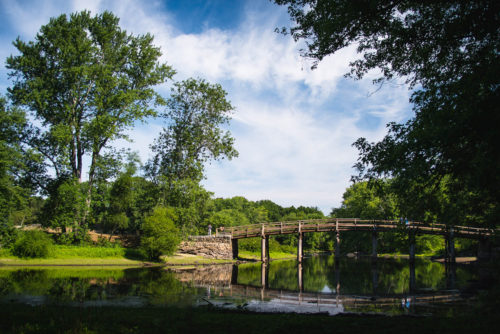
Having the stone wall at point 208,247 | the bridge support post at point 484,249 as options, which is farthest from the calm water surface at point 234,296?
the bridge support post at point 484,249

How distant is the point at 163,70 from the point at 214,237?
17.5 m

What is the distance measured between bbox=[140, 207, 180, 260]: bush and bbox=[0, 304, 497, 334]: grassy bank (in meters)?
19.4

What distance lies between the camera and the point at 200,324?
23.3ft

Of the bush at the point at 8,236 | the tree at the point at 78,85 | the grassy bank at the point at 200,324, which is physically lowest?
the grassy bank at the point at 200,324

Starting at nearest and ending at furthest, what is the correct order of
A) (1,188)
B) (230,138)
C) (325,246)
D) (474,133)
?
(474,133) < (1,188) < (230,138) < (325,246)

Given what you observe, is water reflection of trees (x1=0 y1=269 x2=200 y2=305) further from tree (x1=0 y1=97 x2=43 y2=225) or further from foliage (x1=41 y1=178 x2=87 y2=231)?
foliage (x1=41 y1=178 x2=87 y2=231)

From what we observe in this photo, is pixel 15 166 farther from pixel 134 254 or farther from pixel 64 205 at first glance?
pixel 134 254

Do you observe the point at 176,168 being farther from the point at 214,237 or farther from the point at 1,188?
the point at 1,188

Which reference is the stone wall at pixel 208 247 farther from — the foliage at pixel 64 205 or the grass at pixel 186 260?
the foliage at pixel 64 205

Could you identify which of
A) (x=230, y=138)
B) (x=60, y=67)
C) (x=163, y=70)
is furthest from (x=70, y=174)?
(x=230, y=138)

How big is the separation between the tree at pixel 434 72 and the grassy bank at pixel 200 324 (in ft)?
11.1

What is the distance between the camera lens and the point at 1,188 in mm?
21516

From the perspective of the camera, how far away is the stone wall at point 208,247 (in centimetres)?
3381

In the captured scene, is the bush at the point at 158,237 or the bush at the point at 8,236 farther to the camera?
the bush at the point at 158,237
